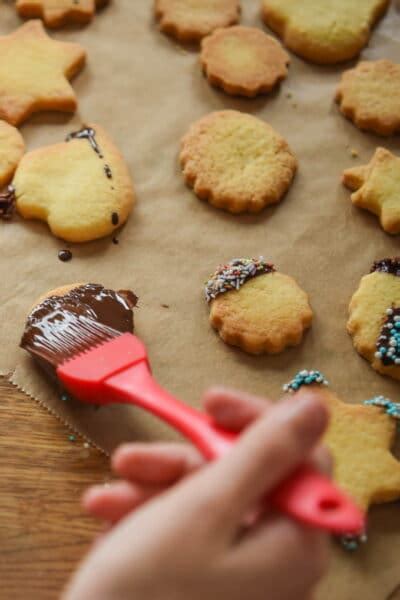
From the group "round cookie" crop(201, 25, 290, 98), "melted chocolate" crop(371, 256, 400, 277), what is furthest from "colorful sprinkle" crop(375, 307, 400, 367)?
"round cookie" crop(201, 25, 290, 98)

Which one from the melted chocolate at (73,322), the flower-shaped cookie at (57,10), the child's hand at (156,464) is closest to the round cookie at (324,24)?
the flower-shaped cookie at (57,10)

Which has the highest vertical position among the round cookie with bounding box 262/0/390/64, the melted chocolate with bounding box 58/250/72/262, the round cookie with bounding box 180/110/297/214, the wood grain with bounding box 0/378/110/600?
the round cookie with bounding box 262/0/390/64

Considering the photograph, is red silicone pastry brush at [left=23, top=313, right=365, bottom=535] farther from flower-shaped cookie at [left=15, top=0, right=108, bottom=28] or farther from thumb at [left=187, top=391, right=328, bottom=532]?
flower-shaped cookie at [left=15, top=0, right=108, bottom=28]

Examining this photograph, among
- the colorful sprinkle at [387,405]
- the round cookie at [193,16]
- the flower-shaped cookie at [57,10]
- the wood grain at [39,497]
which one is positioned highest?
the round cookie at [193,16]

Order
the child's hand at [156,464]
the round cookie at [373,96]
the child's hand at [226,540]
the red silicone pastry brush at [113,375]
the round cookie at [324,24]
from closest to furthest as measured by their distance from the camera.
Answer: the child's hand at [226,540] < the child's hand at [156,464] < the red silicone pastry brush at [113,375] < the round cookie at [373,96] < the round cookie at [324,24]

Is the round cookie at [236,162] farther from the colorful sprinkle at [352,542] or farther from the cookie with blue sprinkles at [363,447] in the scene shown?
the colorful sprinkle at [352,542]

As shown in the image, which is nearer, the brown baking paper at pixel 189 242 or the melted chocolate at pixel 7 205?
the brown baking paper at pixel 189 242
